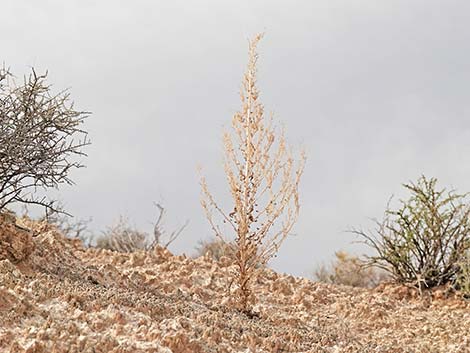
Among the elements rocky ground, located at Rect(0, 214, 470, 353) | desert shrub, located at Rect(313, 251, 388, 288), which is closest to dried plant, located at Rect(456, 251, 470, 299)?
rocky ground, located at Rect(0, 214, 470, 353)

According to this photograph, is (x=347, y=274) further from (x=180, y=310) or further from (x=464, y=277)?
(x=180, y=310)

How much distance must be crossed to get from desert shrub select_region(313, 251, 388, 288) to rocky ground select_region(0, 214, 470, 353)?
19.3 ft

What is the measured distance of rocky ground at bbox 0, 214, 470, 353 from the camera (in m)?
5.45

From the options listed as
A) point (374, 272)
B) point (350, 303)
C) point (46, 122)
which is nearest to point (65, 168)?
point (46, 122)

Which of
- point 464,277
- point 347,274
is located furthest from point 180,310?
point 347,274

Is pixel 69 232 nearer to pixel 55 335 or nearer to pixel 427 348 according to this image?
pixel 427 348

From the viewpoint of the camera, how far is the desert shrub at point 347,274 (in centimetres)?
1873

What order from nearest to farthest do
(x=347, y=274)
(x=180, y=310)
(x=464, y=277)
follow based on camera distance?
(x=180, y=310) → (x=464, y=277) → (x=347, y=274)

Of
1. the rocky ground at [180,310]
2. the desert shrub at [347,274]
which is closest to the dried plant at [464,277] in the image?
the rocky ground at [180,310]

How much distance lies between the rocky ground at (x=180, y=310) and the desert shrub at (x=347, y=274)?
5.90m

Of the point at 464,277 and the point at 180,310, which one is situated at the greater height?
the point at 464,277

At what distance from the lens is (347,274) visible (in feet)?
63.7

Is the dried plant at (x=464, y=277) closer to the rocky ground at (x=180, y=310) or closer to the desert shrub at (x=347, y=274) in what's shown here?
the rocky ground at (x=180, y=310)

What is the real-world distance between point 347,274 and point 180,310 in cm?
1318
